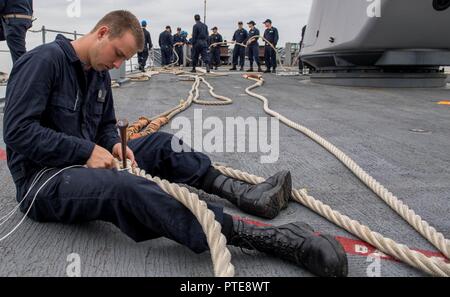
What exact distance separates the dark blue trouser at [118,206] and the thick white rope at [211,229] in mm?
32

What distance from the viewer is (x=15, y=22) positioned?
350 centimetres

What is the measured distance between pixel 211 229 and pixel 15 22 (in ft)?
10.8

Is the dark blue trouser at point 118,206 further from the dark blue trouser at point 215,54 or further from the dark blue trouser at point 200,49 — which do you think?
the dark blue trouser at point 215,54

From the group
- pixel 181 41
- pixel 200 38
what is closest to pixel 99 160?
pixel 200 38

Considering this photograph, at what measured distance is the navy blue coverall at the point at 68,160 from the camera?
110 centimetres

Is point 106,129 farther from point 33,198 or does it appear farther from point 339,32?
point 339,32

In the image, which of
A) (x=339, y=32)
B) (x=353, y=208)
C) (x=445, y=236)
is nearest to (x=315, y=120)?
(x=353, y=208)

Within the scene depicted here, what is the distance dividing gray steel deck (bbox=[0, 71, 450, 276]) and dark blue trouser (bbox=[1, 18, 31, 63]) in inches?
39.4

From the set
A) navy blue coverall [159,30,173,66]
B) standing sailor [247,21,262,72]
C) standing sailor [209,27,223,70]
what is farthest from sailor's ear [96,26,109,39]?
navy blue coverall [159,30,173,66]

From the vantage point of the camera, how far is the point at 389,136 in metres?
2.70

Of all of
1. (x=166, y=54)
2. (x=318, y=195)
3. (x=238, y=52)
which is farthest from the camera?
(x=166, y=54)

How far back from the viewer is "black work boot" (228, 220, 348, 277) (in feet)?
3.34

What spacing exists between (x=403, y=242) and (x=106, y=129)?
1100 millimetres
